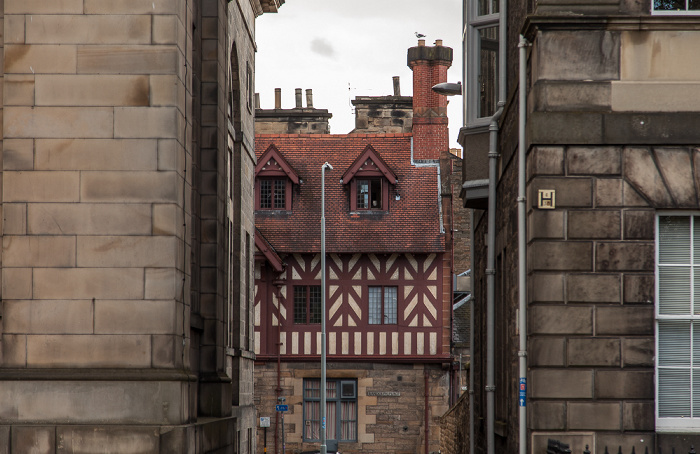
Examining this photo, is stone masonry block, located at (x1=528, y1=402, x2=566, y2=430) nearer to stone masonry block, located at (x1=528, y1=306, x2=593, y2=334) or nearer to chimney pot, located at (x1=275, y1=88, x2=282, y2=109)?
stone masonry block, located at (x1=528, y1=306, x2=593, y2=334)

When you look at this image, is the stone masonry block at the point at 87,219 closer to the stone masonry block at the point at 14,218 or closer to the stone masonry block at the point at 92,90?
the stone masonry block at the point at 14,218

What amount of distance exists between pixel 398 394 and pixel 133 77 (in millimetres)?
27232

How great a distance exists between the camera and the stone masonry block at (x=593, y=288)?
10227mm

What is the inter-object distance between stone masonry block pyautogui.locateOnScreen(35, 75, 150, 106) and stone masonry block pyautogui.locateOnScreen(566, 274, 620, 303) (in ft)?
15.2

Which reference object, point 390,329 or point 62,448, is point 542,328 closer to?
point 62,448

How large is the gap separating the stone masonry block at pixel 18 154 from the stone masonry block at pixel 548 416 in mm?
5537

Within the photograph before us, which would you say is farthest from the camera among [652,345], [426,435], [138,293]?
[426,435]

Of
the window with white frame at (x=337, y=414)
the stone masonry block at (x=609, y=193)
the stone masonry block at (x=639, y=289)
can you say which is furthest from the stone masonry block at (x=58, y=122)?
the window with white frame at (x=337, y=414)

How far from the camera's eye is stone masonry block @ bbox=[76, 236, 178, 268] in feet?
36.3

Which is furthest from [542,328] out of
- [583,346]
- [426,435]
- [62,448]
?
[426,435]

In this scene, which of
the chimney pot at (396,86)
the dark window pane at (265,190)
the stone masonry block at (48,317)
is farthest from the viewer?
the chimney pot at (396,86)

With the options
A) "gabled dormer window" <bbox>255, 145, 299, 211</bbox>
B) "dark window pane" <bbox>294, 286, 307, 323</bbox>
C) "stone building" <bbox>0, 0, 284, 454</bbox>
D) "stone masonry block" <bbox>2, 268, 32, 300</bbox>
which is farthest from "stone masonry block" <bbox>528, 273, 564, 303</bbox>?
"gabled dormer window" <bbox>255, 145, 299, 211</bbox>

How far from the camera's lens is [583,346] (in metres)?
10.2

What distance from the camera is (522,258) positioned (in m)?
10.8
